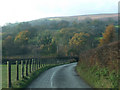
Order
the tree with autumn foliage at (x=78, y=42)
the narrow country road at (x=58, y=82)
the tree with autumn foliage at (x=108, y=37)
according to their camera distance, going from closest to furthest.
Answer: the narrow country road at (x=58, y=82), the tree with autumn foliage at (x=108, y=37), the tree with autumn foliage at (x=78, y=42)

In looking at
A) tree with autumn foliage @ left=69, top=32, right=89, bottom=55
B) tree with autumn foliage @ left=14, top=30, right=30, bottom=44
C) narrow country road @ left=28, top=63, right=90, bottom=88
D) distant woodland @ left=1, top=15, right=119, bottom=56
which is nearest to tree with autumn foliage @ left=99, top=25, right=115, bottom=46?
distant woodland @ left=1, top=15, right=119, bottom=56

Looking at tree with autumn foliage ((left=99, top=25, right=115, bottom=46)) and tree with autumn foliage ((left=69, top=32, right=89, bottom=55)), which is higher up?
tree with autumn foliage ((left=99, top=25, right=115, bottom=46))

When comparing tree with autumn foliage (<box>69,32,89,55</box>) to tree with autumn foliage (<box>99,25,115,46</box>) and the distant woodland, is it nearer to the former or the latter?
the distant woodland

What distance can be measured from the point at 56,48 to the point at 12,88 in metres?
57.6

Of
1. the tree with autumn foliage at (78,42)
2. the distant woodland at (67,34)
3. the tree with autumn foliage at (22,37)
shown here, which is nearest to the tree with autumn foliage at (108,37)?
the distant woodland at (67,34)

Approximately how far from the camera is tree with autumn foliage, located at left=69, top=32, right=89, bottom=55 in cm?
6888

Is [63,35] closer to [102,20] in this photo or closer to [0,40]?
[102,20]

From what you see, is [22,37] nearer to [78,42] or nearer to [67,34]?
[78,42]

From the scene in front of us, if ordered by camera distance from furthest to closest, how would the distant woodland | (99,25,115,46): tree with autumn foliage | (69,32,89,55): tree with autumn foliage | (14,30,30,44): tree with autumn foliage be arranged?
(69,32,89,55): tree with autumn foliage
the distant woodland
(99,25,115,46): tree with autumn foliage
(14,30,30,44): tree with autumn foliage

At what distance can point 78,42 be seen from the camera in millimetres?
71750

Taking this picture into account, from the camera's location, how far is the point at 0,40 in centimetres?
3244

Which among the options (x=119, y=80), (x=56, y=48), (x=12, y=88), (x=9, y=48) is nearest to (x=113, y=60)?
(x=119, y=80)

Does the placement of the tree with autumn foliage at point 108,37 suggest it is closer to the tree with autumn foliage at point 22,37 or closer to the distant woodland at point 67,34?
the distant woodland at point 67,34

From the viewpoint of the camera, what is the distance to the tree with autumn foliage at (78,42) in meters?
68.9
